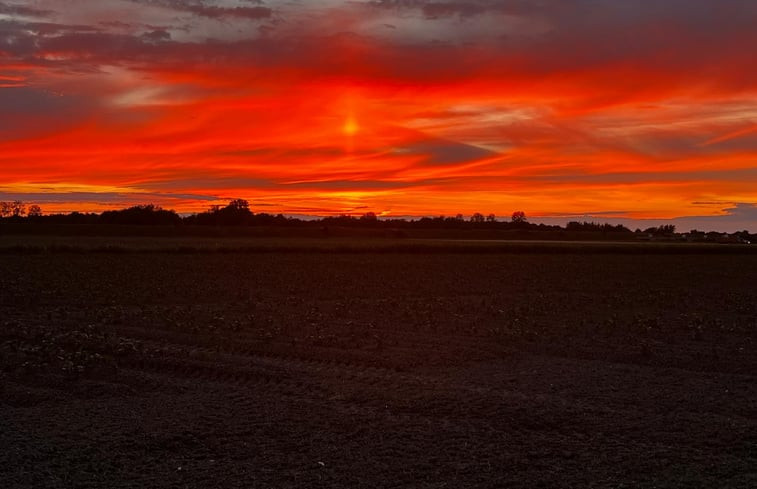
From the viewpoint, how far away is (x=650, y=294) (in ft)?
91.3

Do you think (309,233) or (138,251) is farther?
(309,233)

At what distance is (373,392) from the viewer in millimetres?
11055

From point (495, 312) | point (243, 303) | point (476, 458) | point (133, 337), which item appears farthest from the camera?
point (243, 303)

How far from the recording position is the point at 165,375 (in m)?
12.2

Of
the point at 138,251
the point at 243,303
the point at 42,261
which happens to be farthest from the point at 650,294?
the point at 138,251

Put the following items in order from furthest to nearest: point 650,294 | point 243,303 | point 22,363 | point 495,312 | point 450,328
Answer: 1. point 650,294
2. point 243,303
3. point 495,312
4. point 450,328
5. point 22,363

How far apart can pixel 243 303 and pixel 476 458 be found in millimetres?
16175

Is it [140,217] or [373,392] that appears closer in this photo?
[373,392]

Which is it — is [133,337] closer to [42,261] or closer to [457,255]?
[42,261]

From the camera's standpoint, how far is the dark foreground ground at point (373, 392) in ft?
25.5

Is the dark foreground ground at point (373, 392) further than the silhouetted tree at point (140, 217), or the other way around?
the silhouetted tree at point (140, 217)

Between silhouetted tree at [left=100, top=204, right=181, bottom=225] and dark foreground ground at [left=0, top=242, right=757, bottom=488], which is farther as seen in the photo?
silhouetted tree at [left=100, top=204, right=181, bottom=225]

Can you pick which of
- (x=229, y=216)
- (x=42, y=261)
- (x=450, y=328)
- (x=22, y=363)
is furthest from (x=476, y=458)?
(x=229, y=216)

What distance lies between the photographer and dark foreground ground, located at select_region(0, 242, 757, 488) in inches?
306
